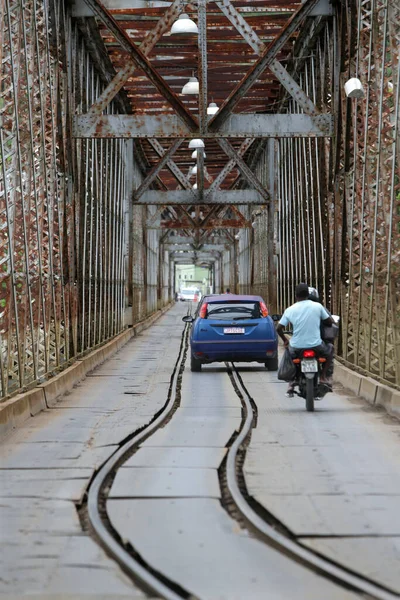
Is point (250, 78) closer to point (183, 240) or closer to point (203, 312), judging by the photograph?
point (203, 312)

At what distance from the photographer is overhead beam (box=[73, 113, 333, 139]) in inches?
766

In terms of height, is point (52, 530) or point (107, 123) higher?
point (107, 123)

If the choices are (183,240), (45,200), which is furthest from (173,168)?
(183,240)

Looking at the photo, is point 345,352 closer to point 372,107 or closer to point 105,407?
point 372,107

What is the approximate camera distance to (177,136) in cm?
1922

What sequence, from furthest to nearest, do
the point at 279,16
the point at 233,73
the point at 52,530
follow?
the point at 233,73 → the point at 279,16 → the point at 52,530

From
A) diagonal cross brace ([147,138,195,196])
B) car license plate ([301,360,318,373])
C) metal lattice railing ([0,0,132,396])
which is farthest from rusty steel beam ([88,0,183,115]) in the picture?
diagonal cross brace ([147,138,195,196])

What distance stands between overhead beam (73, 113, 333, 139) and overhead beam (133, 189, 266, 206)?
17.2 metres

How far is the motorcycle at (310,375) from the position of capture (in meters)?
13.6

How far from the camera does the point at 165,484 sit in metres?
8.05

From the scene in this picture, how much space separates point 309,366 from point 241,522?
23.1ft

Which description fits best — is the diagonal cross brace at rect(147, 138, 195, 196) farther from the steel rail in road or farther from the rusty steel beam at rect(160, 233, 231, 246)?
the rusty steel beam at rect(160, 233, 231, 246)

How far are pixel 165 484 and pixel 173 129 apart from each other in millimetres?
12150

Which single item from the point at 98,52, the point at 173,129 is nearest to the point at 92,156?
the point at 98,52
